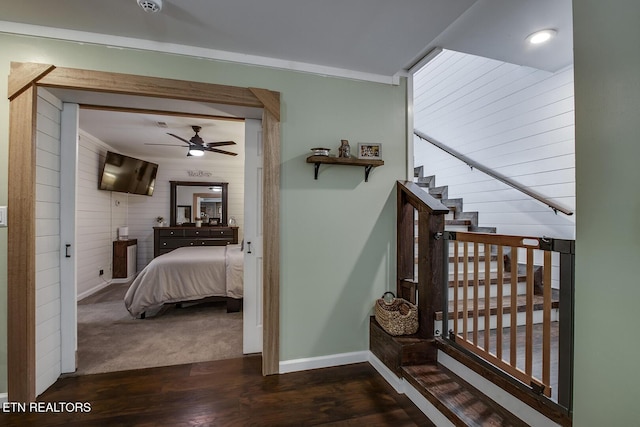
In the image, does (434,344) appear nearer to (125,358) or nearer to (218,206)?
(125,358)

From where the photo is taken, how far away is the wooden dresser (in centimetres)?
601

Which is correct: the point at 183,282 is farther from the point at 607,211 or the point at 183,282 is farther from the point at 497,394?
the point at 607,211

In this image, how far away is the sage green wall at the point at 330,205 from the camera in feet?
7.67

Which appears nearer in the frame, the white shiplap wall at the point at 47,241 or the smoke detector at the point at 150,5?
the smoke detector at the point at 150,5

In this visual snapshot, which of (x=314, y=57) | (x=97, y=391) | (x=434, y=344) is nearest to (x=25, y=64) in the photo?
(x=314, y=57)

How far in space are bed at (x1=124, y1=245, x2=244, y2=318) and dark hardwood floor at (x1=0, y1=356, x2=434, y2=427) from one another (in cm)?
131

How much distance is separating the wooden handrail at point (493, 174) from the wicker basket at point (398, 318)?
161cm

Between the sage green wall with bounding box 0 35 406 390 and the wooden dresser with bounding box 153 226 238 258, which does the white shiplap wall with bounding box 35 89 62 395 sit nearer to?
the sage green wall with bounding box 0 35 406 390

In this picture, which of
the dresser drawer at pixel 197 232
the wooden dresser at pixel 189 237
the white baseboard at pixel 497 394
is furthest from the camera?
the dresser drawer at pixel 197 232

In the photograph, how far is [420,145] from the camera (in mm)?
4648

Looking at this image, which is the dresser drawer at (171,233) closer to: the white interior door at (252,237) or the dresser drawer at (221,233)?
the dresser drawer at (221,233)

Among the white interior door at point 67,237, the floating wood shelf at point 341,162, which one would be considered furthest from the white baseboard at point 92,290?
the floating wood shelf at point 341,162

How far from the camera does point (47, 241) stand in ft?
6.81

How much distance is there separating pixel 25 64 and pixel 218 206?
4817 millimetres
